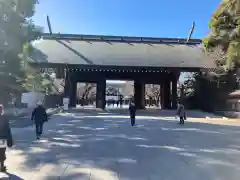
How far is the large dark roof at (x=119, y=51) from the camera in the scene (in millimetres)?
27047

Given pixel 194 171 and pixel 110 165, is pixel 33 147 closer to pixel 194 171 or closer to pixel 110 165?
pixel 110 165

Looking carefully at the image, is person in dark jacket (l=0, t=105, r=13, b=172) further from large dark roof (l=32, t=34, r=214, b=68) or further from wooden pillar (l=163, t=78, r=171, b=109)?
wooden pillar (l=163, t=78, r=171, b=109)

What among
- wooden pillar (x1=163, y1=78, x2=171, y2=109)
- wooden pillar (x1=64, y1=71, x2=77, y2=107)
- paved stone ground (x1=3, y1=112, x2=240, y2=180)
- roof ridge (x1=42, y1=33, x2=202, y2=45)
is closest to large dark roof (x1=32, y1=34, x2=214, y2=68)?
roof ridge (x1=42, y1=33, x2=202, y2=45)

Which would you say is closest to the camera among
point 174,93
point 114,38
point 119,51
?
point 174,93

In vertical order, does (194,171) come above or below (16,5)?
below

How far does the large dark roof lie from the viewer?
88.7 feet

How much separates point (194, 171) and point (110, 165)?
5.80 feet

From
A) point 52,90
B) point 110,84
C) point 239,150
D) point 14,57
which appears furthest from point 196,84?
point 110,84

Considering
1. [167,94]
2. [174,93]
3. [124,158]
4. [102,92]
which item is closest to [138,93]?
[167,94]

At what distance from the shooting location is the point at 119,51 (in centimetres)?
3030

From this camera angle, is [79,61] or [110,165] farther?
[79,61]

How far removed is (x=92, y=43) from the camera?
32562 mm

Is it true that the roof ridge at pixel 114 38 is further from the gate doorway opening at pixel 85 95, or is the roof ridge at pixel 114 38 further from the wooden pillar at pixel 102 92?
the gate doorway opening at pixel 85 95

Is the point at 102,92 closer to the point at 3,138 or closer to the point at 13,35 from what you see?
the point at 13,35
